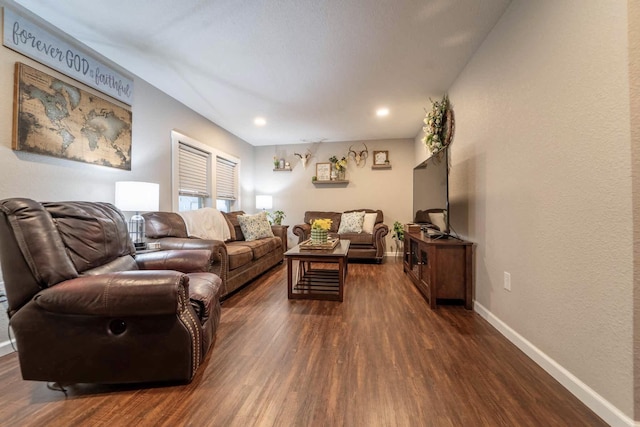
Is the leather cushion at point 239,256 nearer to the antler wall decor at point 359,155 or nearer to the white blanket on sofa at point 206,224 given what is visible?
the white blanket on sofa at point 206,224

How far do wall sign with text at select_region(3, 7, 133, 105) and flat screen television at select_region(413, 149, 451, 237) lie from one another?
11.0 ft

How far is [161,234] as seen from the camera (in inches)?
105

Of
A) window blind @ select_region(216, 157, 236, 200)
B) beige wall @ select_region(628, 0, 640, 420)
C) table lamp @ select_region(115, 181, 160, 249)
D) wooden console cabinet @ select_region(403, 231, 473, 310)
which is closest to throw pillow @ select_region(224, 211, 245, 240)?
window blind @ select_region(216, 157, 236, 200)

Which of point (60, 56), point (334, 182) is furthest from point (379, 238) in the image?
point (60, 56)

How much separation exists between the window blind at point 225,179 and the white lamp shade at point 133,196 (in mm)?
2125

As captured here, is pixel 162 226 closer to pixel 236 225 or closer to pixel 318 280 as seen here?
pixel 236 225

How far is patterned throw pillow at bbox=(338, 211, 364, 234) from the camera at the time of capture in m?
4.70

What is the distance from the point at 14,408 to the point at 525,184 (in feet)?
10.0

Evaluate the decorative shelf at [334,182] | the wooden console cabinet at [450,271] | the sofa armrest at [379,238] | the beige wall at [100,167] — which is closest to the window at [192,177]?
the beige wall at [100,167]

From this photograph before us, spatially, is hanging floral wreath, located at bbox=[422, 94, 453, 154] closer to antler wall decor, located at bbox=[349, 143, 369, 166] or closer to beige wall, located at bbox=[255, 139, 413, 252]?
beige wall, located at bbox=[255, 139, 413, 252]

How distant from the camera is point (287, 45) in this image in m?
2.22

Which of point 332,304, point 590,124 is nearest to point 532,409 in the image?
point 590,124

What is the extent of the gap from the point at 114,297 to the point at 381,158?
4.84 meters

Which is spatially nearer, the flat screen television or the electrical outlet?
the electrical outlet
